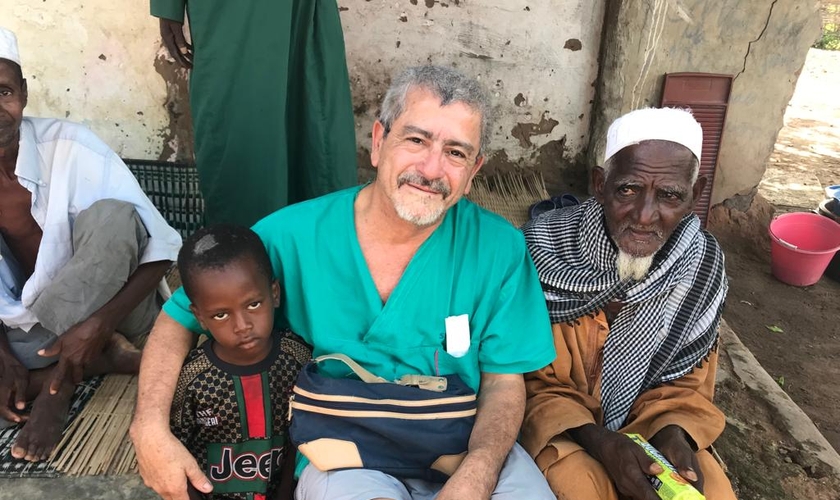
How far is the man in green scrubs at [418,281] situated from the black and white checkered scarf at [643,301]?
0.51 feet

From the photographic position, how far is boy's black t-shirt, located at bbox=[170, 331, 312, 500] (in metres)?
1.75

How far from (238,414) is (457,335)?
0.68 m

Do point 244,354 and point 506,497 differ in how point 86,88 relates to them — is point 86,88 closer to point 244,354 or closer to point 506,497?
point 244,354

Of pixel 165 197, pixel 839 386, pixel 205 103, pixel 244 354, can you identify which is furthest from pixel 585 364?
pixel 165 197

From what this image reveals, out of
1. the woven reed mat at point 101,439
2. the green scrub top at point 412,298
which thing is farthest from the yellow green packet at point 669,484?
the woven reed mat at point 101,439

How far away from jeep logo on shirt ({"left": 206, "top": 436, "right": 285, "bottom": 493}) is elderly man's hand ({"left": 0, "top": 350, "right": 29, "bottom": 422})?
2.78 feet

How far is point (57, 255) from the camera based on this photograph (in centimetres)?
223

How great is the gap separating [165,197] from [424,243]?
2220 mm

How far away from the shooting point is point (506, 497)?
5.18 ft

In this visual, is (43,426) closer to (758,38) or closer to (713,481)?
(713,481)

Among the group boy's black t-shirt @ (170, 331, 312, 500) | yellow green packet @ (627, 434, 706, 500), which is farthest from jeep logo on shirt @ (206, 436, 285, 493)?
yellow green packet @ (627, 434, 706, 500)

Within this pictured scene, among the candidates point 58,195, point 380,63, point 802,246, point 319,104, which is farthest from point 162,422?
point 802,246

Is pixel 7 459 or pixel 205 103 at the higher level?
pixel 205 103

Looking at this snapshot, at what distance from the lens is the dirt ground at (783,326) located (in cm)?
242
